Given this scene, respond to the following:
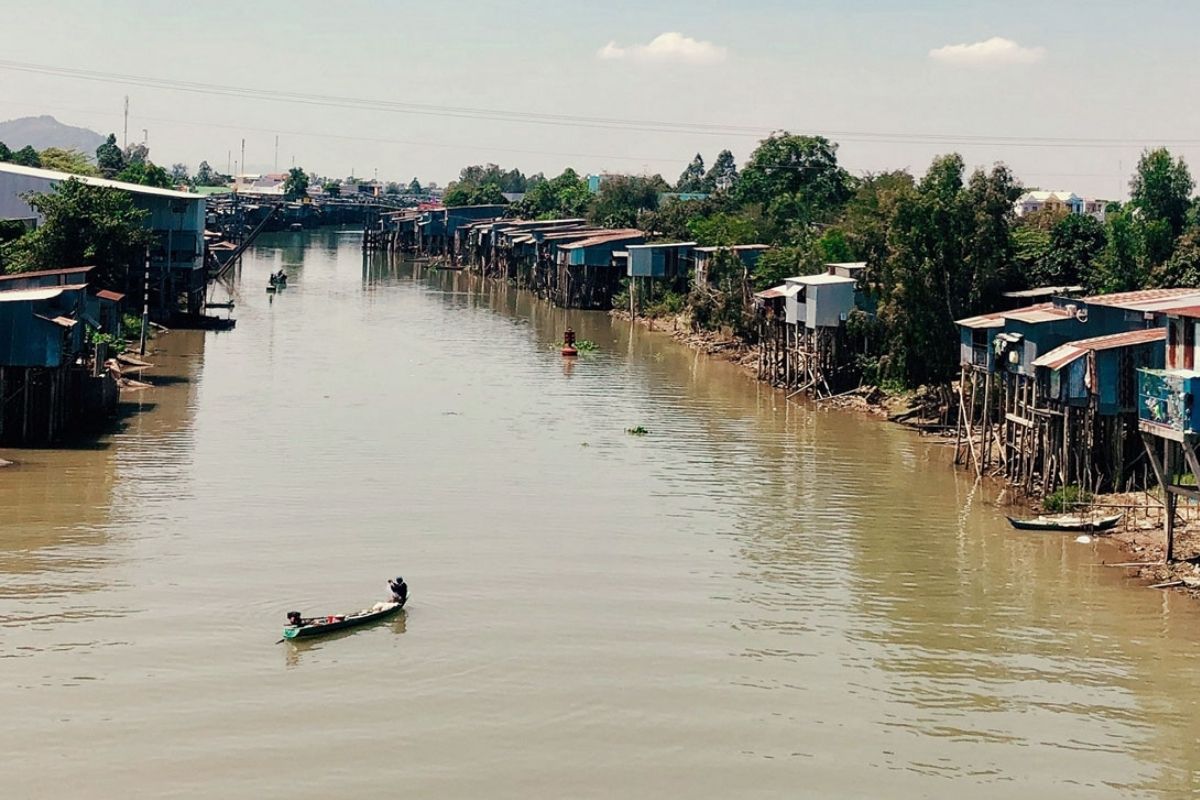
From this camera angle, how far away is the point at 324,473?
3275cm

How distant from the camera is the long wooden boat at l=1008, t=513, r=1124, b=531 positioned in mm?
28219

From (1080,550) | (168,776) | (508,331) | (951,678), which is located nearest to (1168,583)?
(1080,550)

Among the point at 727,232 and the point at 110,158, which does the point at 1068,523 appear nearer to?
the point at 727,232

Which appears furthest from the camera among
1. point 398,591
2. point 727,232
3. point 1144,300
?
point 727,232

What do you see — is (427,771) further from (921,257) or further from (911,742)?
(921,257)

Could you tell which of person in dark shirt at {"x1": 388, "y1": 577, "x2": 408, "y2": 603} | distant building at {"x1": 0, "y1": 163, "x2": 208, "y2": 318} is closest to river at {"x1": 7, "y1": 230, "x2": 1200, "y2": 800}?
person in dark shirt at {"x1": 388, "y1": 577, "x2": 408, "y2": 603}

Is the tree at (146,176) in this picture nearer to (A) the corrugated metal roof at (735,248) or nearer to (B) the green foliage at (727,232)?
(B) the green foliage at (727,232)

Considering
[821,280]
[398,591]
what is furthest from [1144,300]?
[398,591]

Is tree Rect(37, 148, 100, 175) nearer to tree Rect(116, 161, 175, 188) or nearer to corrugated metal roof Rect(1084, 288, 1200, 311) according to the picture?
tree Rect(116, 161, 175, 188)

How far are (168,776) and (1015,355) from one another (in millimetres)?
20840

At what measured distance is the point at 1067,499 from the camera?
2959 centimetres

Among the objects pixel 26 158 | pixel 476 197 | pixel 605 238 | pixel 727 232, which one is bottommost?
pixel 727 232

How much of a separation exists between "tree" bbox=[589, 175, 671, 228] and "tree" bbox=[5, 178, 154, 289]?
51.9 metres

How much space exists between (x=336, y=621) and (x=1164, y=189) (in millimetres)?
41514
